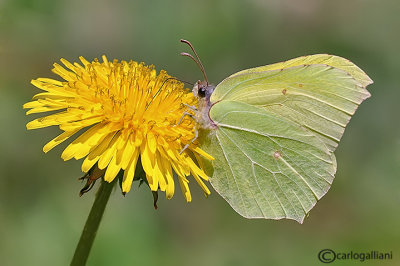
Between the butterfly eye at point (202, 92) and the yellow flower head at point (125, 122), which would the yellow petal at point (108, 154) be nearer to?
the yellow flower head at point (125, 122)

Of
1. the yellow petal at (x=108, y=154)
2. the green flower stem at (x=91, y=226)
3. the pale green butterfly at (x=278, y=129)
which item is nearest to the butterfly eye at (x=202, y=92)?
the pale green butterfly at (x=278, y=129)

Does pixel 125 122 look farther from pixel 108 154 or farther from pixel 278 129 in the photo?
pixel 278 129

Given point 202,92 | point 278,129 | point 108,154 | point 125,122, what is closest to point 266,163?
point 278,129

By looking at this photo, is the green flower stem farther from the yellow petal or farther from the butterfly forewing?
the butterfly forewing

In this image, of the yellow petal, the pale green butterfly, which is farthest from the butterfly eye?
the yellow petal

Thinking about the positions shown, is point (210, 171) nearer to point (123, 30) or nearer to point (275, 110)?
point (275, 110)
